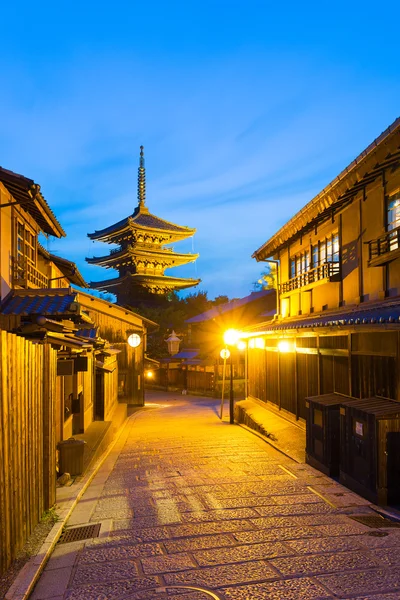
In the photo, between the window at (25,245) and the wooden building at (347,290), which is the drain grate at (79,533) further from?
the window at (25,245)

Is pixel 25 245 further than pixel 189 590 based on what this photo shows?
Yes

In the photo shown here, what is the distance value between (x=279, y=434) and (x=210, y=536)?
8.27 metres

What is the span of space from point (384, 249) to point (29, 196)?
855cm

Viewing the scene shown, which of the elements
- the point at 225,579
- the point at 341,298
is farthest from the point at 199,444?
the point at 225,579

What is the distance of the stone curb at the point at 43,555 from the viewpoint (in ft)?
Answer: 15.8

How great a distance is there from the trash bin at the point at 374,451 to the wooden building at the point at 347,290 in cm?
149

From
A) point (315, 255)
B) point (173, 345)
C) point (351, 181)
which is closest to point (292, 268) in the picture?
point (315, 255)

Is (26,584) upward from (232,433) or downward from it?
upward

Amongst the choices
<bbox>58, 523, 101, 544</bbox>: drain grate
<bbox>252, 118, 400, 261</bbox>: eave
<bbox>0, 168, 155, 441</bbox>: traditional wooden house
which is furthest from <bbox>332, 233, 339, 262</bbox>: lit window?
<bbox>58, 523, 101, 544</bbox>: drain grate

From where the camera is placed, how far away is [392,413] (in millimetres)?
7453

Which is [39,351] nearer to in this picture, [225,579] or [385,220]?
[225,579]

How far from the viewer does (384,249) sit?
10930 millimetres

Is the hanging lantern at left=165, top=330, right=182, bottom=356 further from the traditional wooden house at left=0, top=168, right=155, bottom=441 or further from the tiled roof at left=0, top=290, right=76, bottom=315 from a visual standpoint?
the tiled roof at left=0, top=290, right=76, bottom=315

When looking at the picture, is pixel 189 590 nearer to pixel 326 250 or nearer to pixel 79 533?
pixel 79 533
